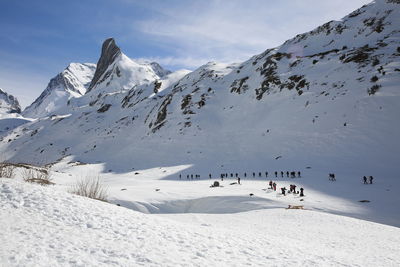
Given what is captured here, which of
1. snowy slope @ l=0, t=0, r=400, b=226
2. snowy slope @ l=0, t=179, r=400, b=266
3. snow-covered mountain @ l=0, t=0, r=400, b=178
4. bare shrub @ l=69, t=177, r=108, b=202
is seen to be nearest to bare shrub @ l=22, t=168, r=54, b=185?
bare shrub @ l=69, t=177, r=108, b=202

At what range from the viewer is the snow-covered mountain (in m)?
36.9

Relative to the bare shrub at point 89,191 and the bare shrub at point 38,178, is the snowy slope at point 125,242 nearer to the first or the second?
the bare shrub at point 89,191

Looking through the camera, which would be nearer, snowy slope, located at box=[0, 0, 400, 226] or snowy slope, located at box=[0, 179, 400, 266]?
snowy slope, located at box=[0, 179, 400, 266]

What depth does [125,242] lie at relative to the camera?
730 centimetres

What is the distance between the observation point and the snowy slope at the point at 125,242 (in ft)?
20.6

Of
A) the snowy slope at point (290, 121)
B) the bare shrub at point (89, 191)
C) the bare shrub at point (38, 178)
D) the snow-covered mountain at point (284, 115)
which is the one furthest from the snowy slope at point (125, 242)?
the snow-covered mountain at point (284, 115)

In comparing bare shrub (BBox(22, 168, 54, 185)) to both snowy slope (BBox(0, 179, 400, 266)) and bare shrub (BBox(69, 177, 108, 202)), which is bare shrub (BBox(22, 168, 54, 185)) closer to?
bare shrub (BBox(69, 177, 108, 202))

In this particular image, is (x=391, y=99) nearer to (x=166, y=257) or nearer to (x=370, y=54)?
(x=370, y=54)

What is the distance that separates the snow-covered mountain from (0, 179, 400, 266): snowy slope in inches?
973

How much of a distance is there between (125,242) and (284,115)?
150 ft

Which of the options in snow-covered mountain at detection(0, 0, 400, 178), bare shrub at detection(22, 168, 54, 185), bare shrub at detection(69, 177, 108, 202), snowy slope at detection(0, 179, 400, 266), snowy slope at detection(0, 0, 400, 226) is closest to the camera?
snowy slope at detection(0, 179, 400, 266)

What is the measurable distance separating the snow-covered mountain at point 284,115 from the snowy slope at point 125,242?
973 inches

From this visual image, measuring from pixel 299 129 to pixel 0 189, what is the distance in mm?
41614

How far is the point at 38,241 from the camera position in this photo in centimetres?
658
